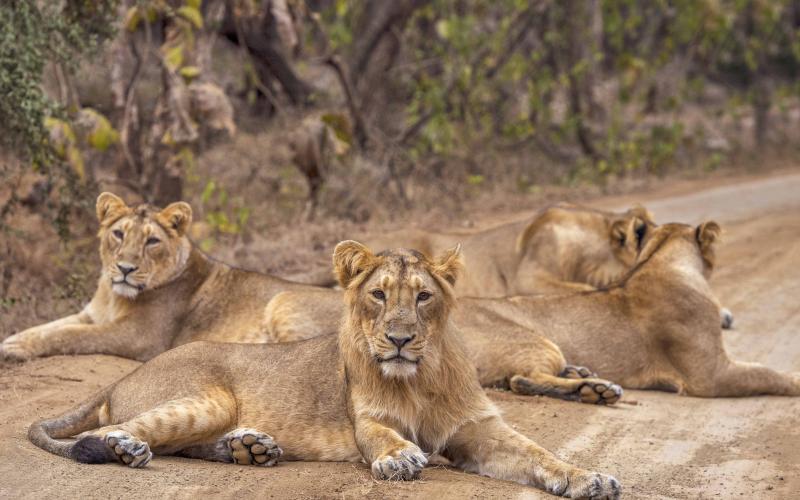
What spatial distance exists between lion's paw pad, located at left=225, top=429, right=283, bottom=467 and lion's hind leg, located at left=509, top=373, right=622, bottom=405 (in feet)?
6.60

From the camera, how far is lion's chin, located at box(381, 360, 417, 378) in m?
4.87

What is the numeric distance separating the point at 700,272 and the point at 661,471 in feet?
7.66

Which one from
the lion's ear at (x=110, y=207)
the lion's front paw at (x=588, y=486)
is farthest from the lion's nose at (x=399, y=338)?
the lion's ear at (x=110, y=207)

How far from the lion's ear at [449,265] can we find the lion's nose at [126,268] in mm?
2679

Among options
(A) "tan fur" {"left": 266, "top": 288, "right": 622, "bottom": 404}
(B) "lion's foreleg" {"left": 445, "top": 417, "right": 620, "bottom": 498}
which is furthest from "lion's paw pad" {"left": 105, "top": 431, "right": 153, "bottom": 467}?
(A) "tan fur" {"left": 266, "top": 288, "right": 622, "bottom": 404}

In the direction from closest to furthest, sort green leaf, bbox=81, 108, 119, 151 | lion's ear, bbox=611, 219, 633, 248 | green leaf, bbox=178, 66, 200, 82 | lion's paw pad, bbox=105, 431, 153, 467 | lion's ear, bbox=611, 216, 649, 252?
lion's paw pad, bbox=105, 431, 153, 467 < lion's ear, bbox=611, 216, 649, 252 < lion's ear, bbox=611, 219, 633, 248 < green leaf, bbox=81, 108, 119, 151 < green leaf, bbox=178, 66, 200, 82

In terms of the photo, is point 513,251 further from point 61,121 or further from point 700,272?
point 61,121

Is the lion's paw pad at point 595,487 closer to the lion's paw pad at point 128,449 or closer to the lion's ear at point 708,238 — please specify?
the lion's paw pad at point 128,449

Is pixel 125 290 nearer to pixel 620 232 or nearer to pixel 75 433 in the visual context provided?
pixel 75 433

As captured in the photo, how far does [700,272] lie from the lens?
7.37 m

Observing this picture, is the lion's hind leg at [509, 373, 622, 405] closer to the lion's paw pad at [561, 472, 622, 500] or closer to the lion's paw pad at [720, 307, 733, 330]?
the lion's paw pad at [561, 472, 622, 500]

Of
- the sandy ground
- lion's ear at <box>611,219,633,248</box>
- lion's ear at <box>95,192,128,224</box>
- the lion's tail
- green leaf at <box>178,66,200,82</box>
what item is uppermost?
green leaf at <box>178,66,200,82</box>

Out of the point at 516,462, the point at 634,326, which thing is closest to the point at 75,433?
the point at 516,462

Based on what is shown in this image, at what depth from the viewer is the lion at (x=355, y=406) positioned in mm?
4797
